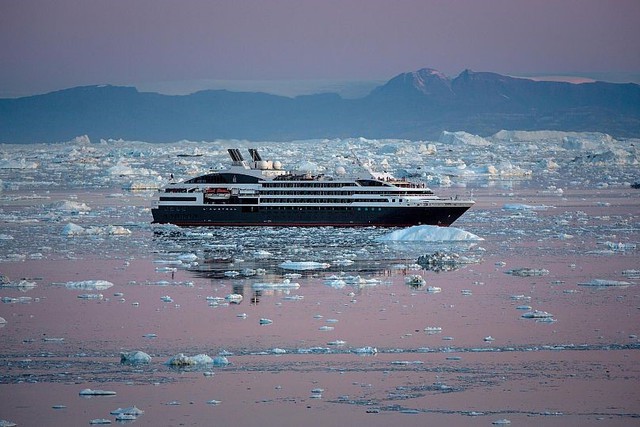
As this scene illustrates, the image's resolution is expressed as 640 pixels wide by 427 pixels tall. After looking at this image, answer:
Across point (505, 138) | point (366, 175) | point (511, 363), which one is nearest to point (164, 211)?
point (366, 175)

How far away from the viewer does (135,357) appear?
61.6ft

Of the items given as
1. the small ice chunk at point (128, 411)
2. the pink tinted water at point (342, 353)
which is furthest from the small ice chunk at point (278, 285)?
the small ice chunk at point (128, 411)

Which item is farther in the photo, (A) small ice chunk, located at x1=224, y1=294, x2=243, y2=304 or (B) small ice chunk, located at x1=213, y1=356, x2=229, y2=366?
(A) small ice chunk, located at x1=224, y1=294, x2=243, y2=304

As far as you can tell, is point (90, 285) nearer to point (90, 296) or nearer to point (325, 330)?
point (90, 296)

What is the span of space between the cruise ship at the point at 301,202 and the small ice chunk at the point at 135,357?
2871 cm

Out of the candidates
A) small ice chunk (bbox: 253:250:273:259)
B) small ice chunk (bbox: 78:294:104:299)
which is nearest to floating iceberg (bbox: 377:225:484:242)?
small ice chunk (bbox: 253:250:273:259)

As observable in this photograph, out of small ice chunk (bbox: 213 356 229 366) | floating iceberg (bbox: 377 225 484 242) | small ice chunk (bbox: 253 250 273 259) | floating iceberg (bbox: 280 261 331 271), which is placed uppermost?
floating iceberg (bbox: 377 225 484 242)

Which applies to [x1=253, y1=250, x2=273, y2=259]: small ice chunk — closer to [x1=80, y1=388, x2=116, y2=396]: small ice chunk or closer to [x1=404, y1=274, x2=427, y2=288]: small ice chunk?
[x1=404, y1=274, x2=427, y2=288]: small ice chunk

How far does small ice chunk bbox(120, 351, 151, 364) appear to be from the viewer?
61.5 ft

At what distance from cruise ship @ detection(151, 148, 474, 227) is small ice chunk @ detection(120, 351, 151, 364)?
28.7m

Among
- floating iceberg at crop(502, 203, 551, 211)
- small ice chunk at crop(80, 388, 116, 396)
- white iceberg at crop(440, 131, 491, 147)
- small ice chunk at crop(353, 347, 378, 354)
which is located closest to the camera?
small ice chunk at crop(80, 388, 116, 396)

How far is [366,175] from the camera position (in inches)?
1911

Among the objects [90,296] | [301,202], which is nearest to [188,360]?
[90,296]

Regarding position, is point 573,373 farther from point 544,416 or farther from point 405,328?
point 405,328
